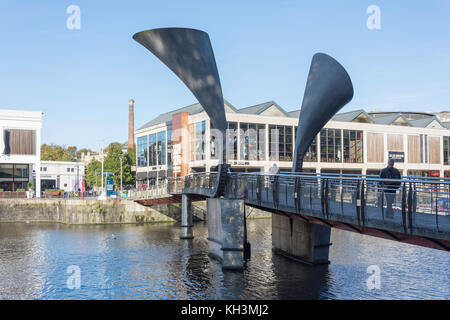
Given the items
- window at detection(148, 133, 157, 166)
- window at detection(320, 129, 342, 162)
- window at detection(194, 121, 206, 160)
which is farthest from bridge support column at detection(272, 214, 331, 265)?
window at detection(148, 133, 157, 166)

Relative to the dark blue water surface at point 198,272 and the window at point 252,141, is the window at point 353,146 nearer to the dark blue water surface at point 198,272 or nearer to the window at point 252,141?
the window at point 252,141

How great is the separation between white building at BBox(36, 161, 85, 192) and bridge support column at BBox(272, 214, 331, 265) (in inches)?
3233

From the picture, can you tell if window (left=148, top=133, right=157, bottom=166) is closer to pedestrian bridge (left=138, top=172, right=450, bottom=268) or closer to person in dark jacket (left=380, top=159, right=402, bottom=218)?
pedestrian bridge (left=138, top=172, right=450, bottom=268)

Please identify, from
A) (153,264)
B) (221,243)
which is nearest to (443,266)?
(221,243)

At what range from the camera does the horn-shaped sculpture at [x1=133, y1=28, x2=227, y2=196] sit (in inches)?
1035

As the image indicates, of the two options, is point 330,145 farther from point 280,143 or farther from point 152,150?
point 152,150

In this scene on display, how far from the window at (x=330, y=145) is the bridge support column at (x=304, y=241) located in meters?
41.4

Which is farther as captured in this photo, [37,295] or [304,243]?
[304,243]

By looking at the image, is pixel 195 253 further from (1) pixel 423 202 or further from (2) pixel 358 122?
(2) pixel 358 122

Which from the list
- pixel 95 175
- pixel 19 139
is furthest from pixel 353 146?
pixel 95 175

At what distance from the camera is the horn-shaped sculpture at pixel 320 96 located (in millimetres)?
25562

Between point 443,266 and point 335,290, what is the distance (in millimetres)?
8175

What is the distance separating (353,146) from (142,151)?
3417 cm
